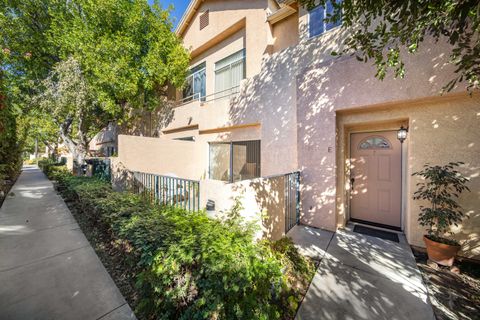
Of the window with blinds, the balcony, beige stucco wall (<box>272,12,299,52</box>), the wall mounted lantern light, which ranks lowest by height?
the window with blinds

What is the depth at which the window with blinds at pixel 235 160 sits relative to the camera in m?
8.20

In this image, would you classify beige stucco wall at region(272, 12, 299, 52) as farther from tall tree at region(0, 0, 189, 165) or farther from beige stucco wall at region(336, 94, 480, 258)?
tall tree at region(0, 0, 189, 165)

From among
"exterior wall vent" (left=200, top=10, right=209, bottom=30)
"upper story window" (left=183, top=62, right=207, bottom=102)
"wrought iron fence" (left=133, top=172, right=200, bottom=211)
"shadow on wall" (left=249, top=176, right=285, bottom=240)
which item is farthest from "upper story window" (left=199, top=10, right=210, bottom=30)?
"shadow on wall" (left=249, top=176, right=285, bottom=240)

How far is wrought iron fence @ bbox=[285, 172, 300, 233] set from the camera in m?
5.36

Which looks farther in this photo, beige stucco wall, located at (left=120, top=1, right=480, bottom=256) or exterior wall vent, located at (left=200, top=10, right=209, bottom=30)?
exterior wall vent, located at (left=200, top=10, right=209, bottom=30)

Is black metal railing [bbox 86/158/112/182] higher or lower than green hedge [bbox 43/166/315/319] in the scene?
higher

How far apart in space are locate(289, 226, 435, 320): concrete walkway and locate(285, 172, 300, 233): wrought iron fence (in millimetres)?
797

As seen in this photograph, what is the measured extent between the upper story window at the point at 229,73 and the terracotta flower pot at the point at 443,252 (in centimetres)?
846

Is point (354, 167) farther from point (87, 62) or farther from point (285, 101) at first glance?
point (87, 62)

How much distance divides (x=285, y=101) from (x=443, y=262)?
535cm

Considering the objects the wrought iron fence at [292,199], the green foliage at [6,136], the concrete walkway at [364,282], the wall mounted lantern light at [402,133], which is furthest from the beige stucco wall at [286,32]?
the green foliage at [6,136]

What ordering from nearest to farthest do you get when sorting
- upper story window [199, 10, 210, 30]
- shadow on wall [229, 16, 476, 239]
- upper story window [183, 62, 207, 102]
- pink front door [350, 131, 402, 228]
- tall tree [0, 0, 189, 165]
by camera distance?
1. shadow on wall [229, 16, 476, 239]
2. pink front door [350, 131, 402, 228]
3. tall tree [0, 0, 189, 165]
4. upper story window [199, 10, 210, 30]
5. upper story window [183, 62, 207, 102]

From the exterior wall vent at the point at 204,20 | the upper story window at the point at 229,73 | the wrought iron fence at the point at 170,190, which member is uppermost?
the exterior wall vent at the point at 204,20

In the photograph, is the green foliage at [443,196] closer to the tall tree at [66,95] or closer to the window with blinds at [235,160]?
the window with blinds at [235,160]
